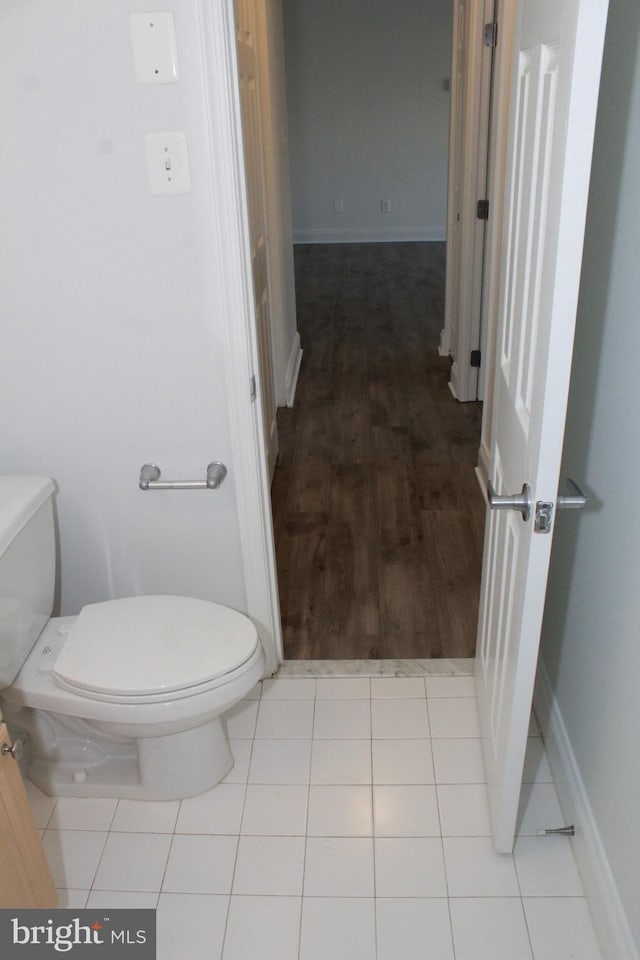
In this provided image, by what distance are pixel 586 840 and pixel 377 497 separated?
5.57 ft

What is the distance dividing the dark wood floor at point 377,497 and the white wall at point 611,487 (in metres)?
0.68

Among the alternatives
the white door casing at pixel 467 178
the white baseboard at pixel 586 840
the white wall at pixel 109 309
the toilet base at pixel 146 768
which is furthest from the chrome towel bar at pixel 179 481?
the white door casing at pixel 467 178

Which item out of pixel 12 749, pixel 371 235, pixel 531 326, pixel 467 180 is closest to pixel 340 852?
pixel 12 749

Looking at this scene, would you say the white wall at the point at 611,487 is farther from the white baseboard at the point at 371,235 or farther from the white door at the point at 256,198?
the white baseboard at the point at 371,235

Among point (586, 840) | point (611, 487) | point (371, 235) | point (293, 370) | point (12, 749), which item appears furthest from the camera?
point (371, 235)

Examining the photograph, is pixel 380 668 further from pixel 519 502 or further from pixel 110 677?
pixel 519 502

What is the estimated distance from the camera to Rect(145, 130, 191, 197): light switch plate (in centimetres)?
165

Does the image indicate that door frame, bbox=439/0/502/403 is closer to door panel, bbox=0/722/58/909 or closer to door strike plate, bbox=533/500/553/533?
door strike plate, bbox=533/500/553/533

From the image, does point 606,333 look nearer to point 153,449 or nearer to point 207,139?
point 207,139

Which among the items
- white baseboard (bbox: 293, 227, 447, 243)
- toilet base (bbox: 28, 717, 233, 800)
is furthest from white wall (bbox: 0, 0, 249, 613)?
white baseboard (bbox: 293, 227, 447, 243)

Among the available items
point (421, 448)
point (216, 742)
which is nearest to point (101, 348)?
point (216, 742)

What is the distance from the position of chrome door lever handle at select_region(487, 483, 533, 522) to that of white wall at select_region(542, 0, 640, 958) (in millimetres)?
197

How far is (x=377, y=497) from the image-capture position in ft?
10.4

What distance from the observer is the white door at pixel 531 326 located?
3.47 ft
